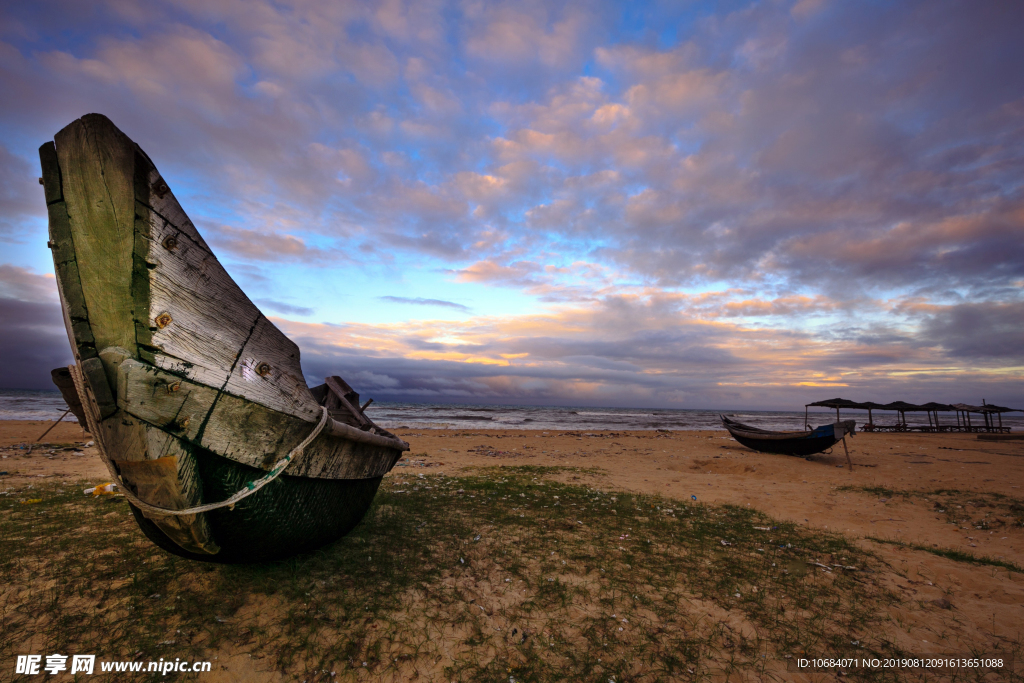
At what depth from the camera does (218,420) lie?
8.61 feet

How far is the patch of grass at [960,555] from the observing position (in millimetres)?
5111

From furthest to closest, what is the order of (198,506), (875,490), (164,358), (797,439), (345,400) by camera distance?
(797,439), (875,490), (345,400), (198,506), (164,358)

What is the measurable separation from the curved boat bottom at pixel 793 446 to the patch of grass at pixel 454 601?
1191 centimetres

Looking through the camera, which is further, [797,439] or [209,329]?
[797,439]

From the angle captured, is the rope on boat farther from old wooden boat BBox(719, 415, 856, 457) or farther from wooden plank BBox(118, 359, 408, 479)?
old wooden boat BBox(719, 415, 856, 457)

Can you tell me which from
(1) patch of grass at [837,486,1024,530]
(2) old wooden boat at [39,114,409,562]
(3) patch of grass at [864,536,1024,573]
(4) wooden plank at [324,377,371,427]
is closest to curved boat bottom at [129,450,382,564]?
(2) old wooden boat at [39,114,409,562]

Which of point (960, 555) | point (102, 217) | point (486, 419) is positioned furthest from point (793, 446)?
point (486, 419)

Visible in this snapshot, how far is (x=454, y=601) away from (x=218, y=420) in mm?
2737

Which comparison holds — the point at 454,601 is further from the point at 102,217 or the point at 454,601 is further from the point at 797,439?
the point at 797,439

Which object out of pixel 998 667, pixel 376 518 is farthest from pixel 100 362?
pixel 998 667

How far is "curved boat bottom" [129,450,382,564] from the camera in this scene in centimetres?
272

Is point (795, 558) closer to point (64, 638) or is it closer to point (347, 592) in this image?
point (347, 592)

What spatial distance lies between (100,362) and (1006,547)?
10.9 meters

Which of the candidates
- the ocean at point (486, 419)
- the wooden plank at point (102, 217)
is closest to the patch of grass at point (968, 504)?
the wooden plank at point (102, 217)
